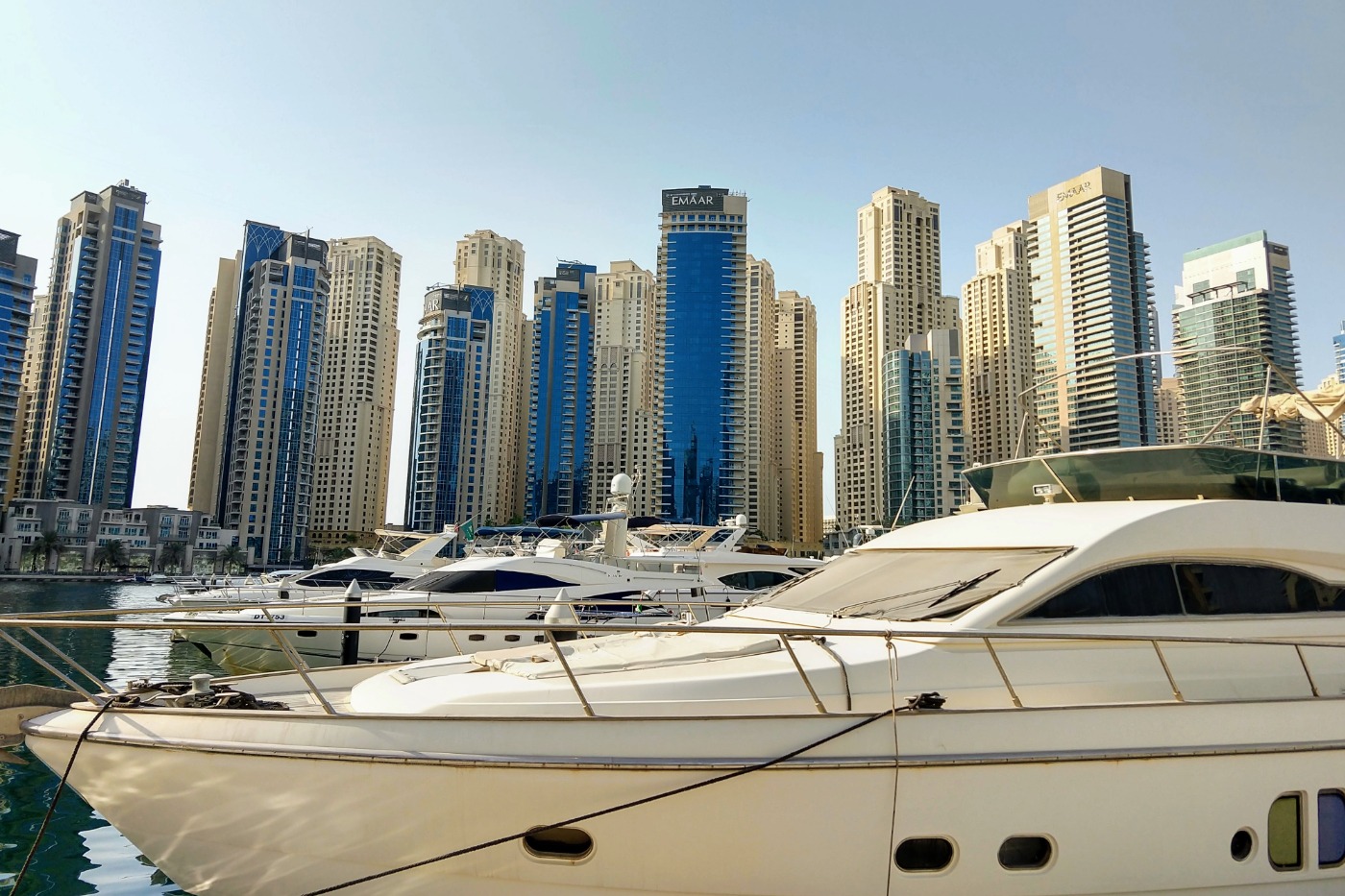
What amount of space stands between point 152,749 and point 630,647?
2426 mm

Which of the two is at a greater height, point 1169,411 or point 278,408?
point 1169,411

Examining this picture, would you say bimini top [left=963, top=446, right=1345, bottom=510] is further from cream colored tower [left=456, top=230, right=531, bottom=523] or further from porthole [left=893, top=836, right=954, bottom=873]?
cream colored tower [left=456, top=230, right=531, bottom=523]

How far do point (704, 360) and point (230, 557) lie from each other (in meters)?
55.7

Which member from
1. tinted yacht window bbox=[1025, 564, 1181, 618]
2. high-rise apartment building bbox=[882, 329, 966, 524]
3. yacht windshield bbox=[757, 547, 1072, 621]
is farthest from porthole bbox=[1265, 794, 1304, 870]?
high-rise apartment building bbox=[882, 329, 966, 524]

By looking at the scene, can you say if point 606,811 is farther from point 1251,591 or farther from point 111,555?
point 111,555

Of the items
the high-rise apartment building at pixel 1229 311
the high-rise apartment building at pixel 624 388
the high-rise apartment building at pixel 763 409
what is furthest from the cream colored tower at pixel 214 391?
the high-rise apartment building at pixel 1229 311

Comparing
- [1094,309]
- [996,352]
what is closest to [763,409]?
[996,352]

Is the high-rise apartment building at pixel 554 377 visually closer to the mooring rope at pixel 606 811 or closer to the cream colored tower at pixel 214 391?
the cream colored tower at pixel 214 391

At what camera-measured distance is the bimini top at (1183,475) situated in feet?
18.4

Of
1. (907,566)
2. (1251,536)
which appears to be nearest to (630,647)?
(907,566)

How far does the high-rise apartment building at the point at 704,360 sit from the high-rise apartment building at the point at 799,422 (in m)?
20.4

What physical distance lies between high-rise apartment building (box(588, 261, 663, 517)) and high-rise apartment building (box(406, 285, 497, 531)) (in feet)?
49.9

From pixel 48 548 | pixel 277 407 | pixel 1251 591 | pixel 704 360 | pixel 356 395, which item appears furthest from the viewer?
pixel 356 395

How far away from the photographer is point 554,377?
116812mm
